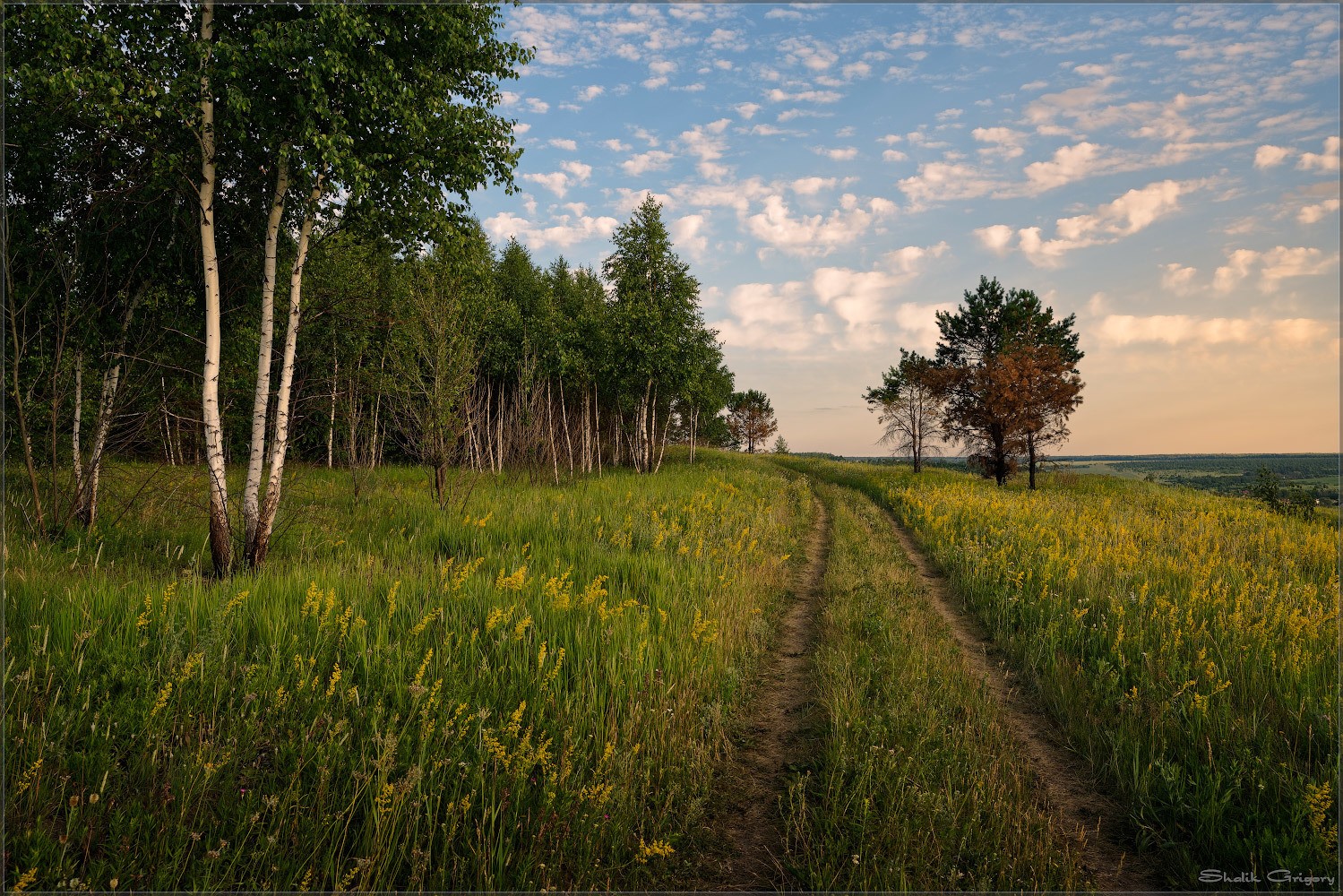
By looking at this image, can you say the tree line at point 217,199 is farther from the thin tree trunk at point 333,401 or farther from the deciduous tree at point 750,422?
the deciduous tree at point 750,422

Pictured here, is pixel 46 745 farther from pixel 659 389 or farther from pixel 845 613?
pixel 659 389

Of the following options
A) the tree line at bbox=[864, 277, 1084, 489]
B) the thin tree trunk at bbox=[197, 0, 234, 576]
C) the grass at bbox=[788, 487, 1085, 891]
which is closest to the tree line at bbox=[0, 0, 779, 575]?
the thin tree trunk at bbox=[197, 0, 234, 576]

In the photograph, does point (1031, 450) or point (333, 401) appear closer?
point (333, 401)

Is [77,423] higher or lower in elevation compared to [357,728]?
higher

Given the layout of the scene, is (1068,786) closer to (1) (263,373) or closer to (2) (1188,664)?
(2) (1188,664)

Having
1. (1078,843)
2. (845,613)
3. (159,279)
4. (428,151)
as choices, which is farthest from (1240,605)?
(159,279)

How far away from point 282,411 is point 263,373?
0.79 metres

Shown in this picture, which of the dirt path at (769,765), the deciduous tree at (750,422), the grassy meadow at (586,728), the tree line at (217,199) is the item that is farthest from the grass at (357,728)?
the deciduous tree at (750,422)

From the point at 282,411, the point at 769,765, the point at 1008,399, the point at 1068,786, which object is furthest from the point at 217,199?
the point at 1008,399

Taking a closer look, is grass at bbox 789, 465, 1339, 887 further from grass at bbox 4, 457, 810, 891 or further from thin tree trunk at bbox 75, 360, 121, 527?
thin tree trunk at bbox 75, 360, 121, 527

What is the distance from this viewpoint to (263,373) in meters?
8.64

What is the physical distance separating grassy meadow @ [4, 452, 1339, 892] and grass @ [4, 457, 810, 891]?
28 mm

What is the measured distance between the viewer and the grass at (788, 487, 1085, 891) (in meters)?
3.32

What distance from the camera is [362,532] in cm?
1134
